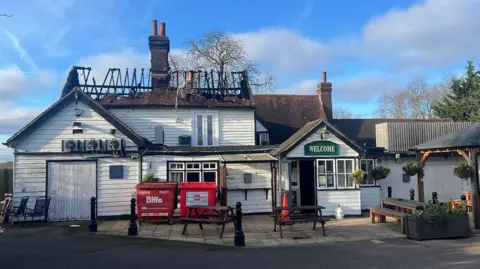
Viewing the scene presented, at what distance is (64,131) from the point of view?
52.3 feet

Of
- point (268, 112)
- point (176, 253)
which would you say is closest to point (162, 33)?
point (268, 112)

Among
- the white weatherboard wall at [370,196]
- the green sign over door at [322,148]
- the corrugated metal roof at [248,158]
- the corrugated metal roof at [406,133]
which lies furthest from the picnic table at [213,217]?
the corrugated metal roof at [406,133]

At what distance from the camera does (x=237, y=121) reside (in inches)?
765

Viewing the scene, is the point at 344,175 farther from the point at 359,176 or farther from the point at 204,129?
the point at 204,129

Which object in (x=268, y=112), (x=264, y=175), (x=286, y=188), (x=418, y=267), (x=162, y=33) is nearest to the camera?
(x=418, y=267)

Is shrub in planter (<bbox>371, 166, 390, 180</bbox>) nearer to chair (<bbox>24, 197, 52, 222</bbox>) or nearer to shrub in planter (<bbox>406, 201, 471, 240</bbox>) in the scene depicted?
shrub in planter (<bbox>406, 201, 471, 240</bbox>)

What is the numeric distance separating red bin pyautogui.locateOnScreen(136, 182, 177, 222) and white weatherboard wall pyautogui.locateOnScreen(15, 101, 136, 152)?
2.71 meters

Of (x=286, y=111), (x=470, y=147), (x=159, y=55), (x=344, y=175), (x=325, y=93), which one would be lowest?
(x=344, y=175)

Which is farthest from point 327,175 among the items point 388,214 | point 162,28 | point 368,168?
point 162,28

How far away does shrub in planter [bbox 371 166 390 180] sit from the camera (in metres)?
17.7

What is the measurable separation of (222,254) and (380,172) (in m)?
10.3

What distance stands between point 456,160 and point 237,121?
10.6 metres

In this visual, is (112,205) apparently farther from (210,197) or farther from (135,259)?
(135,259)

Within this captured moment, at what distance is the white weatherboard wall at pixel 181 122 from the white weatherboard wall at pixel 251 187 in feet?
7.08
